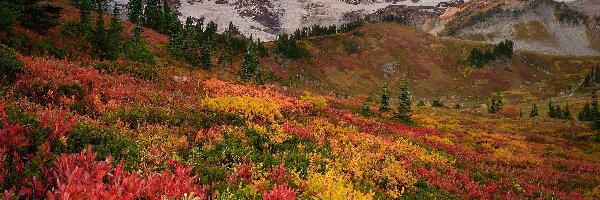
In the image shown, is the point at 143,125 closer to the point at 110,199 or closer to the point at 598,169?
the point at 110,199

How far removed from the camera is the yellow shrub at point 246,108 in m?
14.9

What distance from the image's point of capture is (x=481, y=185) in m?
13.4

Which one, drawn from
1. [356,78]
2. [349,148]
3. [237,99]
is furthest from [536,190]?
[356,78]

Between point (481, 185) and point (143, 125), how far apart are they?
1173cm

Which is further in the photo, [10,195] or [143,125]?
[143,125]

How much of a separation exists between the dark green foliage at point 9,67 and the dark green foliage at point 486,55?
175860 mm

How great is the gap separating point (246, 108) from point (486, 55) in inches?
6930

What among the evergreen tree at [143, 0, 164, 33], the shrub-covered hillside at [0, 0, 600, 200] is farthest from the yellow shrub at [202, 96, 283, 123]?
the evergreen tree at [143, 0, 164, 33]

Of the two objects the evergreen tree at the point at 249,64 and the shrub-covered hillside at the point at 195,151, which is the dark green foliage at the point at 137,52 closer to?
the shrub-covered hillside at the point at 195,151

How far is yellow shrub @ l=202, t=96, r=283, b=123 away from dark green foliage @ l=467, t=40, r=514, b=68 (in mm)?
168993

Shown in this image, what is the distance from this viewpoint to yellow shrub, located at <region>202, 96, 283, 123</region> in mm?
14926

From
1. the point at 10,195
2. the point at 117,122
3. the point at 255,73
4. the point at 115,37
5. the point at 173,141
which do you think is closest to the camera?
the point at 10,195

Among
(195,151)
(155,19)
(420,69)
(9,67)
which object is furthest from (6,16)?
(420,69)

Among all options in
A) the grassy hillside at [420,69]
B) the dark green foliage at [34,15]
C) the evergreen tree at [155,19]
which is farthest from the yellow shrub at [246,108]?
the grassy hillside at [420,69]
